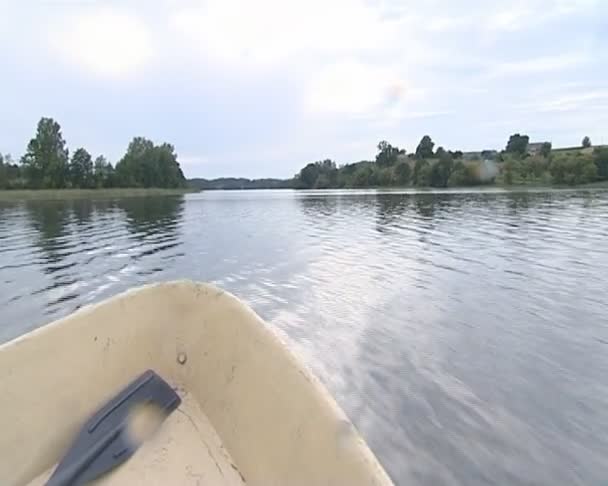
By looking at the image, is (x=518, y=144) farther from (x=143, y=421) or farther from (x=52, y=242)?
(x=143, y=421)

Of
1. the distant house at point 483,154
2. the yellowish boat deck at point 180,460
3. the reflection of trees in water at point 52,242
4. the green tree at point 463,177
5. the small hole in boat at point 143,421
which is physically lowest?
the green tree at point 463,177

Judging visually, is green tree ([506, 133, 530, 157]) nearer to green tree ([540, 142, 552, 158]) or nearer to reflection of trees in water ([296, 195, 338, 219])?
green tree ([540, 142, 552, 158])

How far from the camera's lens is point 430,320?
22.1ft

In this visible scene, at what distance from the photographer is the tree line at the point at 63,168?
237 ft

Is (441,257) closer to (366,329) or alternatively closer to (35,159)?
(366,329)

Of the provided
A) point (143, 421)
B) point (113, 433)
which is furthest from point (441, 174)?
point (113, 433)

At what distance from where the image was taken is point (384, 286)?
8883mm

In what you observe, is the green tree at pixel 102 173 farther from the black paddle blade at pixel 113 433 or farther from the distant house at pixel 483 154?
the distant house at pixel 483 154

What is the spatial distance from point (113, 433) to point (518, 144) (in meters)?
151

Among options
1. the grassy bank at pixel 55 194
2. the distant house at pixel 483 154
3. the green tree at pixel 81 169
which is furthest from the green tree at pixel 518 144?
the green tree at pixel 81 169

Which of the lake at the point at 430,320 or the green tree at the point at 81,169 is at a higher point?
the green tree at the point at 81,169

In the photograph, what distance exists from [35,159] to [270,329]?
8648cm

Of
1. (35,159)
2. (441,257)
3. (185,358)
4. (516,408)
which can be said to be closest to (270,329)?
(185,358)

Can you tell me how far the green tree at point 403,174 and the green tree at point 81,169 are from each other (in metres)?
76.1
